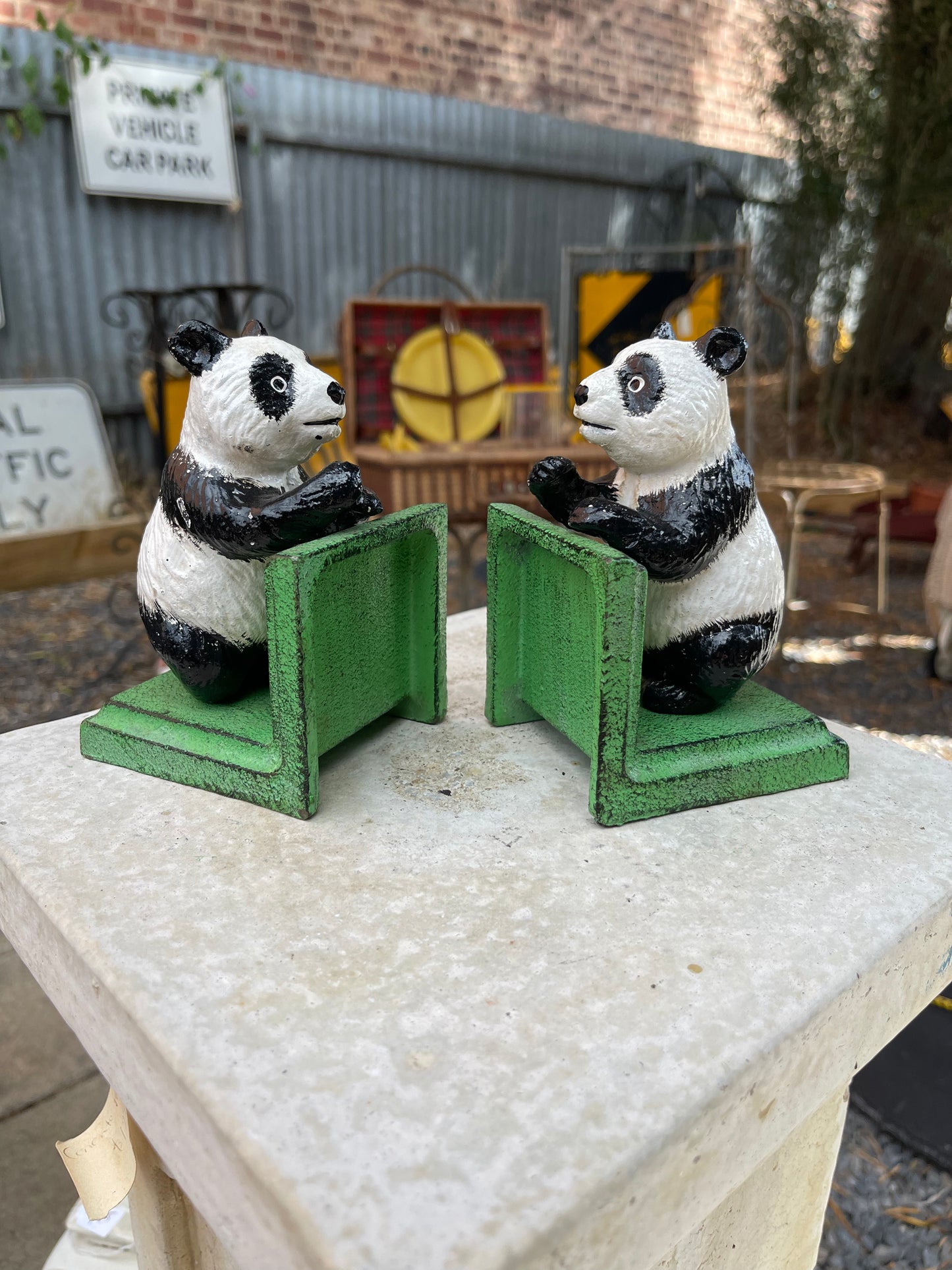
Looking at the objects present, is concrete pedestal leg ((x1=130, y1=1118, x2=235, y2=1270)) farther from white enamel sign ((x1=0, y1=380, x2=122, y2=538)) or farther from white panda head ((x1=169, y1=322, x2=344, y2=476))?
white enamel sign ((x1=0, y1=380, x2=122, y2=538))

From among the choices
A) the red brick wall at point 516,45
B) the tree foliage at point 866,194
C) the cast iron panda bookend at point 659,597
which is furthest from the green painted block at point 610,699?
the tree foliage at point 866,194

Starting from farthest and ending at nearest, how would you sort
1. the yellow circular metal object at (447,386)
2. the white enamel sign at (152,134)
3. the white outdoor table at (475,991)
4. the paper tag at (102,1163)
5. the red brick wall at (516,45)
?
1. the red brick wall at (516,45)
2. the white enamel sign at (152,134)
3. the yellow circular metal object at (447,386)
4. the paper tag at (102,1163)
5. the white outdoor table at (475,991)

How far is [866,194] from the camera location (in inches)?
203

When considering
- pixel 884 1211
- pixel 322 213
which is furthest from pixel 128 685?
pixel 322 213

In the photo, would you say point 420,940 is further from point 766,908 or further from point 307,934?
point 766,908

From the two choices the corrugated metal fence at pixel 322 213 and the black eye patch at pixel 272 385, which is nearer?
the black eye patch at pixel 272 385

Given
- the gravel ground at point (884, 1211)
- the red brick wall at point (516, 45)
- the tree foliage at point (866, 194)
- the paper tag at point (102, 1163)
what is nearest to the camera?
the paper tag at point (102, 1163)

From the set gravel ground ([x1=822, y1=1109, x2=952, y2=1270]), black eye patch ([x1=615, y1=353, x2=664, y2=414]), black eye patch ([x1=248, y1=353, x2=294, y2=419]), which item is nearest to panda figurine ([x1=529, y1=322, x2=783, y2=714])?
black eye patch ([x1=615, y1=353, x2=664, y2=414])

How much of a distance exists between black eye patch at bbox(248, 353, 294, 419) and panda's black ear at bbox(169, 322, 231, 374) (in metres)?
0.05

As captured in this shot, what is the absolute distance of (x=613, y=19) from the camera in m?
6.08

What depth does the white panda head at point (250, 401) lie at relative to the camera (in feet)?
2.92

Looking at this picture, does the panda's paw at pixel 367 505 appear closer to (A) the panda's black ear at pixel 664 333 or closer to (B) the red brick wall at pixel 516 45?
(A) the panda's black ear at pixel 664 333

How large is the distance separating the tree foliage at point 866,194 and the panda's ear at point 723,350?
4550 mm

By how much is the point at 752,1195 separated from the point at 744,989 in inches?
15.5
